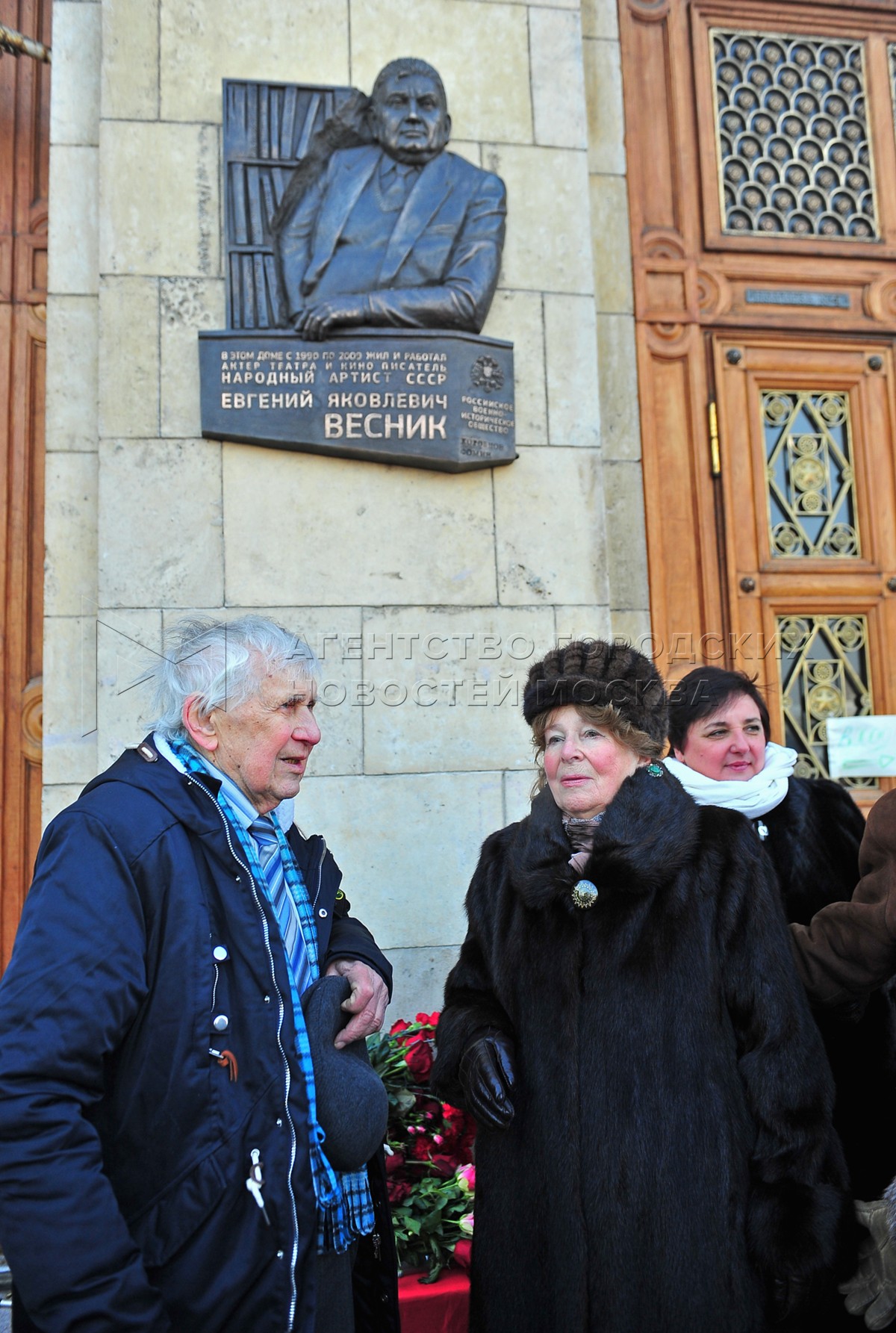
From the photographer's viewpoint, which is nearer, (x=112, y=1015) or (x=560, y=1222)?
(x=112, y=1015)

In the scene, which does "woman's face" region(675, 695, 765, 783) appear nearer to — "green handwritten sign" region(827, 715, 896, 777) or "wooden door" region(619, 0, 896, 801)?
"wooden door" region(619, 0, 896, 801)

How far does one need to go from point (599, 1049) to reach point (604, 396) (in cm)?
Result: 324

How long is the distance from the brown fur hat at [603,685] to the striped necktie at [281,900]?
2.35ft

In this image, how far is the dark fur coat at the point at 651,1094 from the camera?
6.96ft

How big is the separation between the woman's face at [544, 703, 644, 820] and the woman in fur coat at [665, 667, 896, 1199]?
55 cm

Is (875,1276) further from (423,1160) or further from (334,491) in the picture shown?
(334,491)

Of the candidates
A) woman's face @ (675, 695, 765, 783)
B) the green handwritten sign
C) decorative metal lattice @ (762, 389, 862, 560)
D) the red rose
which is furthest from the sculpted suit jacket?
the red rose

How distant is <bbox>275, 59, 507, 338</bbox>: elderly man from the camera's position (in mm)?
4164

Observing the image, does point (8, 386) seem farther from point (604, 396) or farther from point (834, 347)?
point (834, 347)

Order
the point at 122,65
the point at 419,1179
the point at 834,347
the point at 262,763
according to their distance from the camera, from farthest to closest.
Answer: the point at 834,347 → the point at 122,65 → the point at 419,1179 → the point at 262,763

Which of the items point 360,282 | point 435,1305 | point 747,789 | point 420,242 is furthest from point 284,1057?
point 420,242

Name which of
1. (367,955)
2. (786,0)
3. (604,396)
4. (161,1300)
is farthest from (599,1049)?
(786,0)

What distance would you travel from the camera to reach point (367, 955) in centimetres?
233

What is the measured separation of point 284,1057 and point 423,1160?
1.52m
